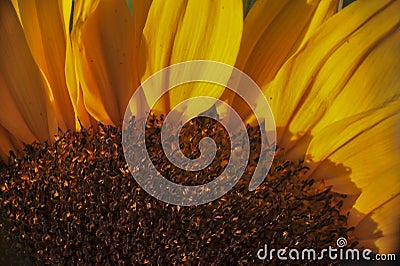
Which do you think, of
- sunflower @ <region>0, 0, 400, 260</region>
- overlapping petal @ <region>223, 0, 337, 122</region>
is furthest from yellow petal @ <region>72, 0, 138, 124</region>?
overlapping petal @ <region>223, 0, 337, 122</region>

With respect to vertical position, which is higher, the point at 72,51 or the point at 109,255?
the point at 72,51

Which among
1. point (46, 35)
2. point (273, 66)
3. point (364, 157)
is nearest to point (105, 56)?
point (46, 35)

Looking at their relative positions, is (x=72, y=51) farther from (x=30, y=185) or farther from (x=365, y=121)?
(x=365, y=121)

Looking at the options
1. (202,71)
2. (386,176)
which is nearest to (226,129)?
(202,71)

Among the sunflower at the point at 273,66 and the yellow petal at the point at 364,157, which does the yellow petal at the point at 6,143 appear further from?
the yellow petal at the point at 364,157
